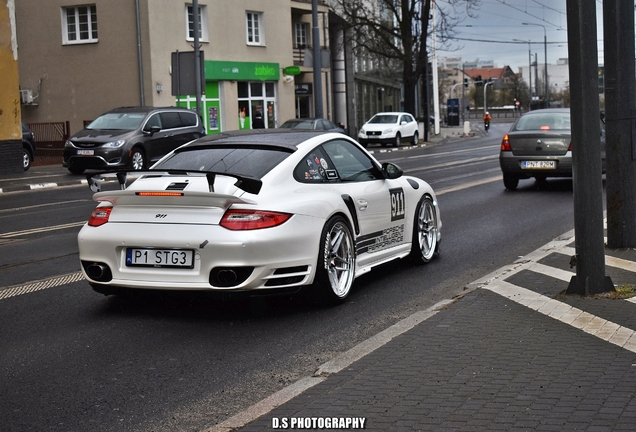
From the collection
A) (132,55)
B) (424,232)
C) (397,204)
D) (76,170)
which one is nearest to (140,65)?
(132,55)

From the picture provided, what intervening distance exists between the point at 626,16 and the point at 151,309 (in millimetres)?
5286

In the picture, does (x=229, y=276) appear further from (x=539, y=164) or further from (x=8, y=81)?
(x=8, y=81)

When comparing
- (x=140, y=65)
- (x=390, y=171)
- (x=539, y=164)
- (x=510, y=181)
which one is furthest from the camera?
(x=140, y=65)

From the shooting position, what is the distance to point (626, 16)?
9.16m

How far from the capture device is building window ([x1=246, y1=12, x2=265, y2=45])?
145 feet

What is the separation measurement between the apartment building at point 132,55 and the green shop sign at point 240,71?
46mm

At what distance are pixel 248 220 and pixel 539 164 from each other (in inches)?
464

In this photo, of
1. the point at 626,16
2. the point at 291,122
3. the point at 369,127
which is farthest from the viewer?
the point at 369,127

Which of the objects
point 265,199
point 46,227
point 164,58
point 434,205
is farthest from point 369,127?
point 265,199

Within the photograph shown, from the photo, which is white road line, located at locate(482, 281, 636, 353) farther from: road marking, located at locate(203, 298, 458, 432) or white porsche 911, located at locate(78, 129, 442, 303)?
white porsche 911, located at locate(78, 129, 442, 303)

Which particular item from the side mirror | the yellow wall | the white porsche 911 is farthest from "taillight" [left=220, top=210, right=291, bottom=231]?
the yellow wall

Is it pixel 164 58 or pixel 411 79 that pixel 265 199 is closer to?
Answer: pixel 164 58

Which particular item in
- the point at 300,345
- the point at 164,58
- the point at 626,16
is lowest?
the point at 300,345

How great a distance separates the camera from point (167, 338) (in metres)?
6.61
